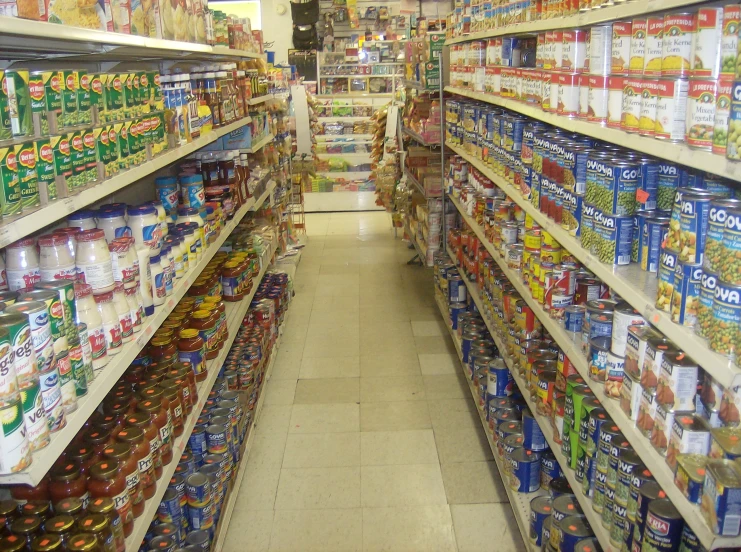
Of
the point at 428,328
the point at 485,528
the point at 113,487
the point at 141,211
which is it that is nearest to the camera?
the point at 113,487

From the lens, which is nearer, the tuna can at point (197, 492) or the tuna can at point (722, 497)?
the tuna can at point (722, 497)

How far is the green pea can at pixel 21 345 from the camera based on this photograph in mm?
1322

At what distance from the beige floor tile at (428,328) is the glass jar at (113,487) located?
11.3 ft

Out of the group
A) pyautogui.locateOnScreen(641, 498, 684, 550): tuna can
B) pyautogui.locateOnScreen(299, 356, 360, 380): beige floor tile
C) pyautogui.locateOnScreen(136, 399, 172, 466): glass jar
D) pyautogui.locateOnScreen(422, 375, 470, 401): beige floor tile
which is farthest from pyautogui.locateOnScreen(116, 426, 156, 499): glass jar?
pyautogui.locateOnScreen(299, 356, 360, 380): beige floor tile

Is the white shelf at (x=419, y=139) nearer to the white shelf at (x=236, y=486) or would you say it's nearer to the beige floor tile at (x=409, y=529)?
the white shelf at (x=236, y=486)

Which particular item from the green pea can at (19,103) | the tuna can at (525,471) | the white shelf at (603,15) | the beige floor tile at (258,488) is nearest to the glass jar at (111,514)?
A: the green pea can at (19,103)

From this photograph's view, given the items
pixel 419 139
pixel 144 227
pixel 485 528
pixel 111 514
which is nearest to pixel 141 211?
pixel 144 227

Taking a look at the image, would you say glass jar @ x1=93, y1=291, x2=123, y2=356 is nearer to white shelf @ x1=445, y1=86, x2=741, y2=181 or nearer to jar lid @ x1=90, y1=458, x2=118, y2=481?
jar lid @ x1=90, y1=458, x2=118, y2=481

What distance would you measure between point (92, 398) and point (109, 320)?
1.00 feet

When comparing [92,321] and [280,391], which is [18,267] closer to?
[92,321]

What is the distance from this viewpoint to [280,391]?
14.4ft

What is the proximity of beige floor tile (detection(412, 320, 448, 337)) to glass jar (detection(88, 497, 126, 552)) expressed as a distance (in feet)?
11.6

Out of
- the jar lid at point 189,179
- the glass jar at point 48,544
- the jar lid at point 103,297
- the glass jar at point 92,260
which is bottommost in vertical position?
the glass jar at point 48,544

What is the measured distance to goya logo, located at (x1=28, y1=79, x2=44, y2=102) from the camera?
1.58m
